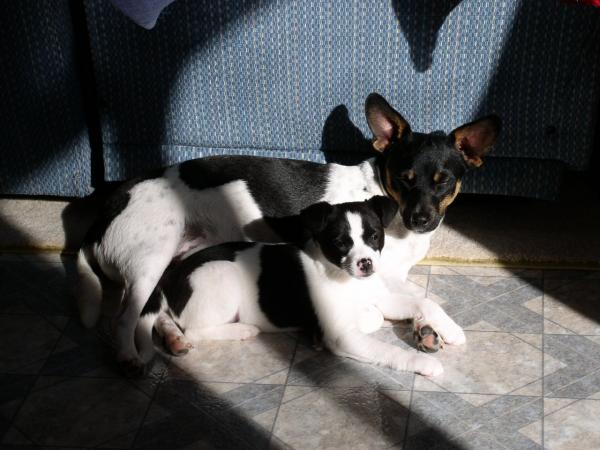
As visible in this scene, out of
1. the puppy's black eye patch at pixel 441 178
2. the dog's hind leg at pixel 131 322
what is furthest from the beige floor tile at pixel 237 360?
the puppy's black eye patch at pixel 441 178

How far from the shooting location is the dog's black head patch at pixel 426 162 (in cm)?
296

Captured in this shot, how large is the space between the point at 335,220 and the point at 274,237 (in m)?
0.48

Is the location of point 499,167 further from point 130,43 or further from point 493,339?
point 130,43

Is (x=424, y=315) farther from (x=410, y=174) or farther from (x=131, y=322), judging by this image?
(x=131, y=322)

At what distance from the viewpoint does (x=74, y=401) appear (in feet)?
8.65

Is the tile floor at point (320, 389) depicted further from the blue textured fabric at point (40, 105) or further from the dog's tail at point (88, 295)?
the blue textured fabric at point (40, 105)

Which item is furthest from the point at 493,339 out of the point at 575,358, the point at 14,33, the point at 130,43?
the point at 14,33

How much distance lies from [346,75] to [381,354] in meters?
1.15

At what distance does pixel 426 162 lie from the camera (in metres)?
2.96

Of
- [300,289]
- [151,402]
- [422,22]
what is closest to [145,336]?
[151,402]

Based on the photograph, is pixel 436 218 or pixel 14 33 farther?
pixel 14 33

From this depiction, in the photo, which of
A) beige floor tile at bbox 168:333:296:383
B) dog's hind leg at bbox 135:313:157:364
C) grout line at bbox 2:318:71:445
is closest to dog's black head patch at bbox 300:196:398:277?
beige floor tile at bbox 168:333:296:383

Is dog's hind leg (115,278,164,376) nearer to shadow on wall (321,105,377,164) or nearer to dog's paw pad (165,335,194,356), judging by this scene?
dog's paw pad (165,335,194,356)

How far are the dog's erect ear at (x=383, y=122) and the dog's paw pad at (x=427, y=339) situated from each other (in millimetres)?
679
